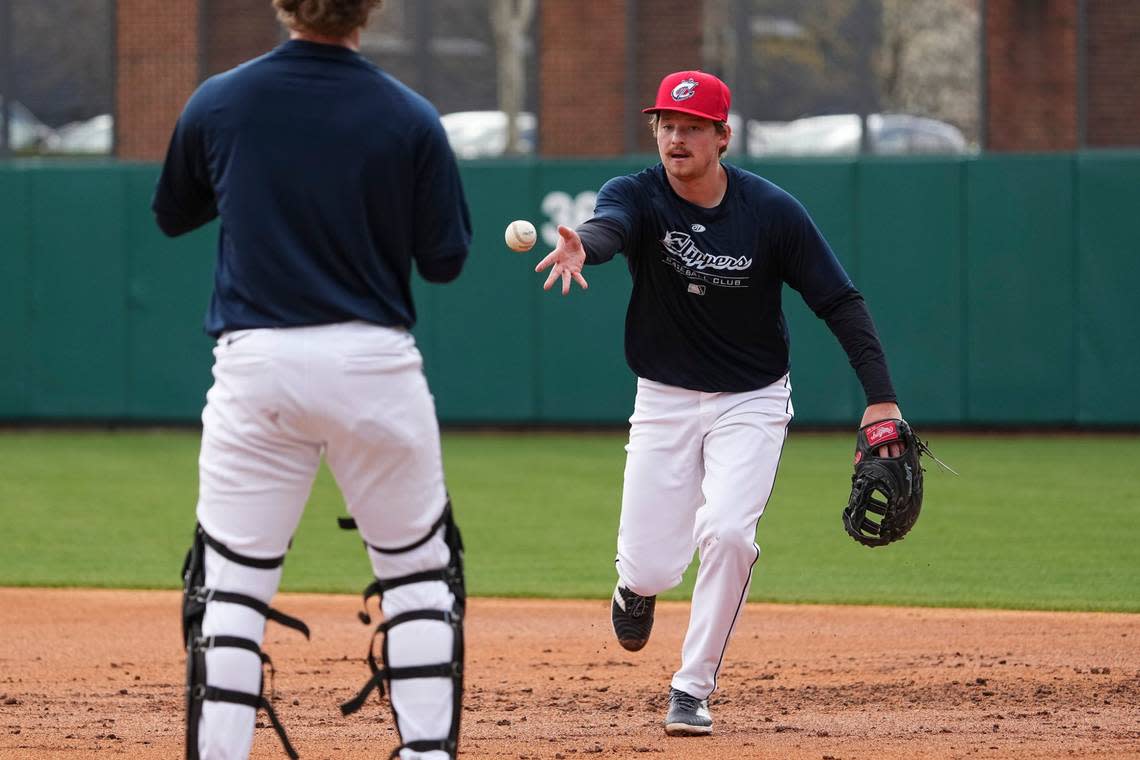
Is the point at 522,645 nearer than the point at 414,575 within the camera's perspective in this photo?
No

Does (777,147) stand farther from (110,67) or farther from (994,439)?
(110,67)

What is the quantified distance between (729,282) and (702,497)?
27.9 inches

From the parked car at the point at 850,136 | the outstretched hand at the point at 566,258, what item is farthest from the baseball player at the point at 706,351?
the parked car at the point at 850,136

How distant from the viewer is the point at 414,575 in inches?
142

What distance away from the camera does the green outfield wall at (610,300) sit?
1566 centimetres

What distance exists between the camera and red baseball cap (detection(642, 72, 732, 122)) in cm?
502

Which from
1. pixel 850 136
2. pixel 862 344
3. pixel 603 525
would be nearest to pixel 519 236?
pixel 862 344

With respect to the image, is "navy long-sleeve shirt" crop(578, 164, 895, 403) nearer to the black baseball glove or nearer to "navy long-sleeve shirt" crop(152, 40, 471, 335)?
the black baseball glove

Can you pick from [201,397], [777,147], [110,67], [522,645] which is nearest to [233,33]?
[110,67]

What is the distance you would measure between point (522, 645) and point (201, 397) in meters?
10.1

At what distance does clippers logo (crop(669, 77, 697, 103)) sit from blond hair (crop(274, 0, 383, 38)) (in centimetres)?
167

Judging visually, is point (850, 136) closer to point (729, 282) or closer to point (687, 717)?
point (729, 282)

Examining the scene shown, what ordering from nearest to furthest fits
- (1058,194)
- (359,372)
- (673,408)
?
(359,372) < (673,408) < (1058,194)

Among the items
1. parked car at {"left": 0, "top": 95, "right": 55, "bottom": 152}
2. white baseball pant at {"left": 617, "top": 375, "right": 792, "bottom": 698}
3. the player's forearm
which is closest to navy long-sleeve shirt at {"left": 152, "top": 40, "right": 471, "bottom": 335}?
white baseball pant at {"left": 617, "top": 375, "right": 792, "bottom": 698}
